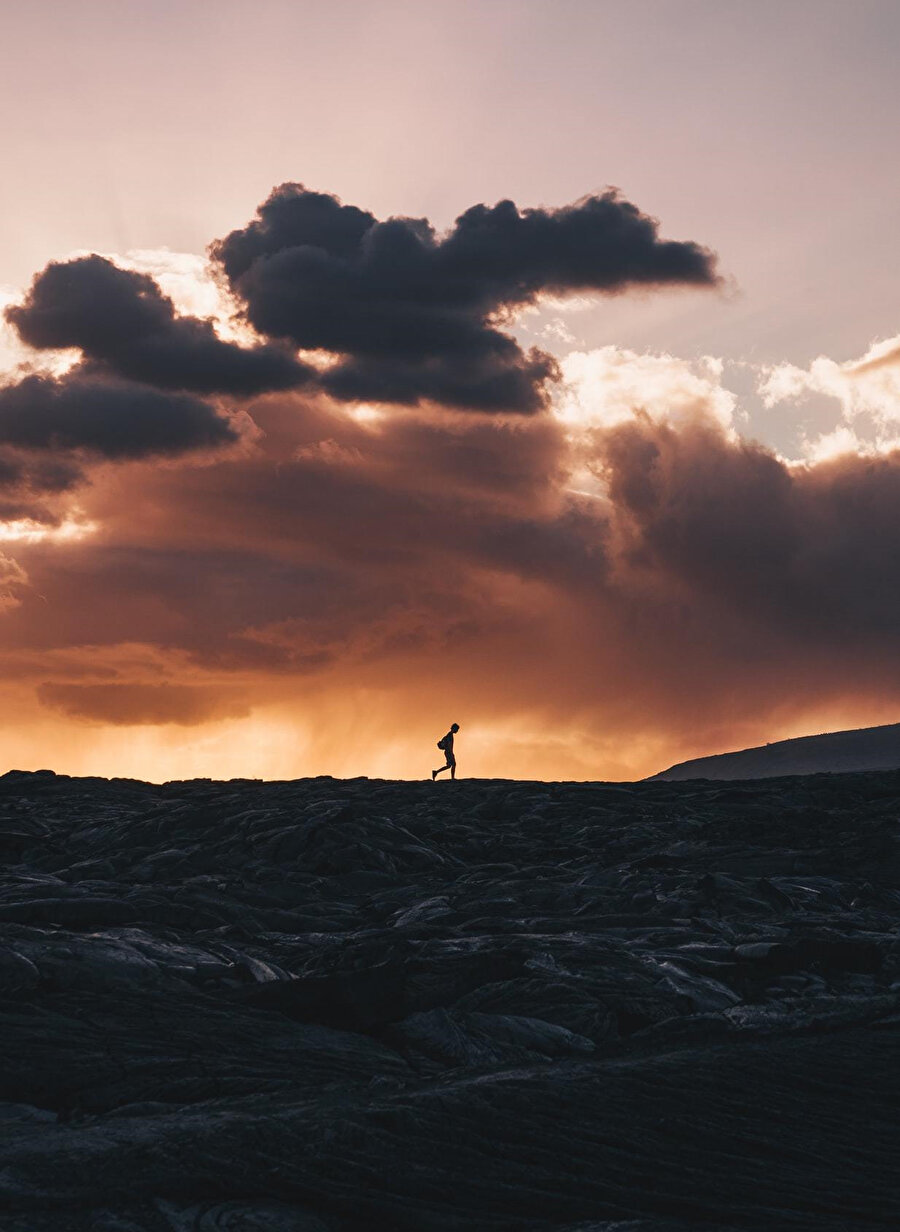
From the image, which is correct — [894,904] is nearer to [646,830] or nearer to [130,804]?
[646,830]

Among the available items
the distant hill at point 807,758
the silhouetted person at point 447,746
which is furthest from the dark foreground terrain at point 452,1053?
the distant hill at point 807,758

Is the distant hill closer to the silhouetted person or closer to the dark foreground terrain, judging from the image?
the silhouetted person

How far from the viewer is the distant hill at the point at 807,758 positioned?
39094 mm

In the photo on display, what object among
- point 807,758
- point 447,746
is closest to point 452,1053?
point 447,746

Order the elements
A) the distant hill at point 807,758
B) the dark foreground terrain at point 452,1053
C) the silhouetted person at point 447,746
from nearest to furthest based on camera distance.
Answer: the dark foreground terrain at point 452,1053 < the silhouetted person at point 447,746 < the distant hill at point 807,758

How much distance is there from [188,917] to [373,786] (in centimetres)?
1483

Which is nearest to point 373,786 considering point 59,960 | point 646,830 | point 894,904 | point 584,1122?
point 646,830

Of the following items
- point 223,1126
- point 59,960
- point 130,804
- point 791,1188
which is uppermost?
point 130,804

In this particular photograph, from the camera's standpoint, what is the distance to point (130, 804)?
24.3 metres

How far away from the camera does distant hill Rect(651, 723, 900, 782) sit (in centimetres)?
3909

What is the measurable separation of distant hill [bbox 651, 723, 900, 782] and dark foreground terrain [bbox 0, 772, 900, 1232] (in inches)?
991

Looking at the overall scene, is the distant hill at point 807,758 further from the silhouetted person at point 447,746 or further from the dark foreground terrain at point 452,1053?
the dark foreground terrain at point 452,1053

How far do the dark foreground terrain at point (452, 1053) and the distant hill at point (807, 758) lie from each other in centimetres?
2517

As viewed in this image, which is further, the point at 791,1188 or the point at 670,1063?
the point at 670,1063
